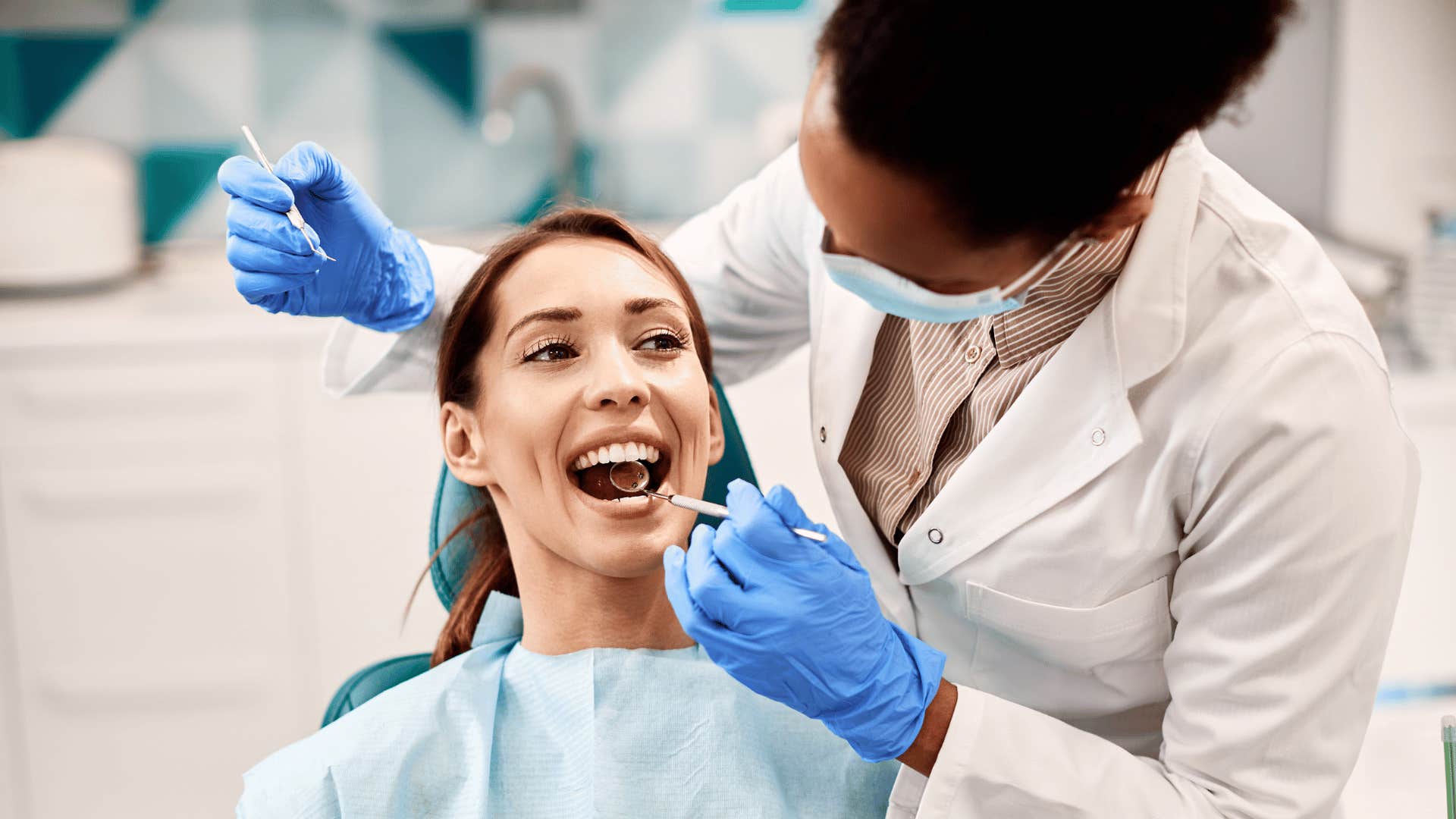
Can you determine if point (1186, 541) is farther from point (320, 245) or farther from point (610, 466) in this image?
point (320, 245)

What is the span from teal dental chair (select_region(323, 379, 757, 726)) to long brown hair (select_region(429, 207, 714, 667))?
1 centimetres

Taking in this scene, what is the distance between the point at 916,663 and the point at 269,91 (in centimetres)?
250

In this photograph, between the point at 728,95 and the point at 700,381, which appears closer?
the point at 700,381

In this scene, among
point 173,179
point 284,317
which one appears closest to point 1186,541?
point 284,317

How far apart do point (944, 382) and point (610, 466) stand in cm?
40

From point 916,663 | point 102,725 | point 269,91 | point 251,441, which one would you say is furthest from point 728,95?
point 916,663

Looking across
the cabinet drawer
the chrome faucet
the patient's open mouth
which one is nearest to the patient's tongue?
the patient's open mouth

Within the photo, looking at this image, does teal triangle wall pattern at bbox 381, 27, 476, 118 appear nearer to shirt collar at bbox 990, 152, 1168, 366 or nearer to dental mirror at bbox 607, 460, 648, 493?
dental mirror at bbox 607, 460, 648, 493

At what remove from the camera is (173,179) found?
306cm

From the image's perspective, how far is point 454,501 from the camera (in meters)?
1.55

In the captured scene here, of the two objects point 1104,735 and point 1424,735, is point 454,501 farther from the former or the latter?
point 1424,735

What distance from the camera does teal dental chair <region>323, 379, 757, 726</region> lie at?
4.82 feet

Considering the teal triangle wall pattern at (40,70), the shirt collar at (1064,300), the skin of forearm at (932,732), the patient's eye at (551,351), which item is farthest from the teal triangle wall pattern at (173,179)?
the skin of forearm at (932,732)

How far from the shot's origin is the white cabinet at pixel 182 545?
2.54 m
